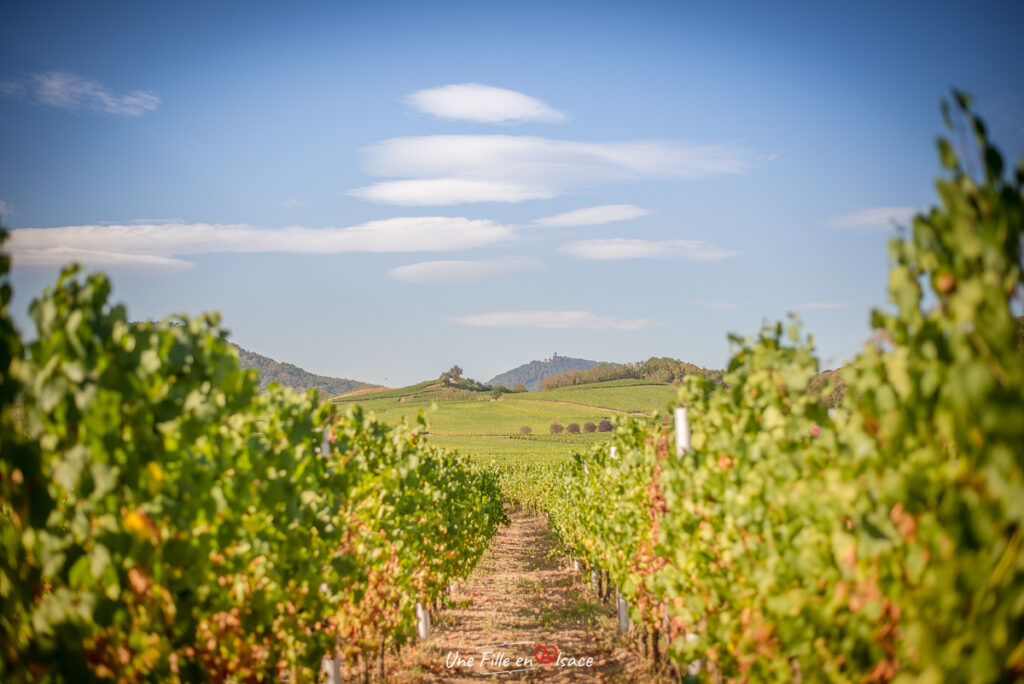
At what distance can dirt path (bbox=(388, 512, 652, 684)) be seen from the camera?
25.4ft

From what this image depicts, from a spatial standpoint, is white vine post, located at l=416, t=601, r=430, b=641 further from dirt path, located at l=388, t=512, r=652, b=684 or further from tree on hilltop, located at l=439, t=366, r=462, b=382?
tree on hilltop, located at l=439, t=366, r=462, b=382

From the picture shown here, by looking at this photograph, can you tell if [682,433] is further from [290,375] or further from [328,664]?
[290,375]

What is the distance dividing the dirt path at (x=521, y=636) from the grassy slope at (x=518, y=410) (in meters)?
37.7

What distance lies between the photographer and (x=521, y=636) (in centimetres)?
947

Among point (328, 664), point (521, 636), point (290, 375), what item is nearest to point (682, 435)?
point (328, 664)

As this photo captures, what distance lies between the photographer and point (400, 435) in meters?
7.80

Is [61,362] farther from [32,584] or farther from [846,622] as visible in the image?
[846,622]

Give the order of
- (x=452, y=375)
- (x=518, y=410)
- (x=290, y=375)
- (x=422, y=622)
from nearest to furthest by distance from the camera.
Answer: (x=422, y=622), (x=518, y=410), (x=452, y=375), (x=290, y=375)

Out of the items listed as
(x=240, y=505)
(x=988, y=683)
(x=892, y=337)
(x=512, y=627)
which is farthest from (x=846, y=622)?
(x=512, y=627)

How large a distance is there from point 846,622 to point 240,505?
3072 mm

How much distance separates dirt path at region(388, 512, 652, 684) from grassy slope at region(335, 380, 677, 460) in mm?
37737

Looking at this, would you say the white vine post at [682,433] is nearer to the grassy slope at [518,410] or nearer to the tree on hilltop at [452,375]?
the grassy slope at [518,410]

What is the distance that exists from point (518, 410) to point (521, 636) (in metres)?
68.6

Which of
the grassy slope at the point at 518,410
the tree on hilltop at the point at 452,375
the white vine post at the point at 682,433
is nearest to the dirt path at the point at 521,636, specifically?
the white vine post at the point at 682,433
